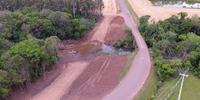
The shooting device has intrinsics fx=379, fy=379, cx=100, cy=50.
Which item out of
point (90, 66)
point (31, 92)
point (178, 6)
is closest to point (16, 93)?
point (31, 92)

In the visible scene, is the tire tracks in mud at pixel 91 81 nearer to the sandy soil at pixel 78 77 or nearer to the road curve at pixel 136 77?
the sandy soil at pixel 78 77

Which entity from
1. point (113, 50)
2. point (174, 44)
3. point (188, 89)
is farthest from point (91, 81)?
point (174, 44)

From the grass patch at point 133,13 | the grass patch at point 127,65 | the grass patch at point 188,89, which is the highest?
the grass patch at point 133,13

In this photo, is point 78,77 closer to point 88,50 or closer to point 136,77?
point 136,77

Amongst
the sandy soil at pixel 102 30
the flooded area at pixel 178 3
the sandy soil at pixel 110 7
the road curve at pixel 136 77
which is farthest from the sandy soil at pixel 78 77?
the flooded area at pixel 178 3

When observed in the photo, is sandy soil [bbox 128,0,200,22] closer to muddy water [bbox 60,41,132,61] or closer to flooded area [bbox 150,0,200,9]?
flooded area [bbox 150,0,200,9]

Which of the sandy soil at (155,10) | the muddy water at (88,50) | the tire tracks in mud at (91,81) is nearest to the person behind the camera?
the tire tracks in mud at (91,81)
